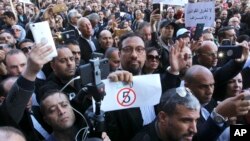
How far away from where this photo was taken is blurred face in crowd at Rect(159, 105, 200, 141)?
242 cm

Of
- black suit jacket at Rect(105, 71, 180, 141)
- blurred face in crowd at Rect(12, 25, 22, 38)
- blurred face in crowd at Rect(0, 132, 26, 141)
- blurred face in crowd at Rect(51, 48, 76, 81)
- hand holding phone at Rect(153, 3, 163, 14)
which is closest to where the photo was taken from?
blurred face in crowd at Rect(0, 132, 26, 141)

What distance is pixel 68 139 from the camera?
9.64 ft

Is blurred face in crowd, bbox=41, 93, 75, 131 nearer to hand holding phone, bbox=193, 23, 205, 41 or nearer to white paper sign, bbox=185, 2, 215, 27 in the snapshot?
hand holding phone, bbox=193, 23, 205, 41

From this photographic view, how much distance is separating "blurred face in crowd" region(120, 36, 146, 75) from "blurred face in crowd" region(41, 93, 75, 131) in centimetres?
60

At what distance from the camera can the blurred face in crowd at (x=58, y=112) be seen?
2.96 m

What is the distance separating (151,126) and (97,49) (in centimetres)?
385

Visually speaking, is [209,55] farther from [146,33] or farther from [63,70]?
[146,33]

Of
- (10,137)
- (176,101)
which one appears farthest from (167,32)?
(10,137)

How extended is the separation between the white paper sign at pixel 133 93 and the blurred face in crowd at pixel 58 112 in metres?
0.42

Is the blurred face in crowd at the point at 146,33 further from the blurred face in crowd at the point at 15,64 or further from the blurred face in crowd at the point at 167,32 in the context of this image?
the blurred face in crowd at the point at 15,64

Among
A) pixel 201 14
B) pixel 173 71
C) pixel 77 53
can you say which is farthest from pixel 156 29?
pixel 173 71

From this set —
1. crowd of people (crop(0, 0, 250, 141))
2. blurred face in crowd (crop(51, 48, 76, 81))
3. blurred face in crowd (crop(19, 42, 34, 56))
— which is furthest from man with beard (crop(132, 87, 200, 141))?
blurred face in crowd (crop(19, 42, 34, 56))

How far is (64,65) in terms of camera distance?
393 cm

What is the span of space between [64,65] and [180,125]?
1.84 metres
